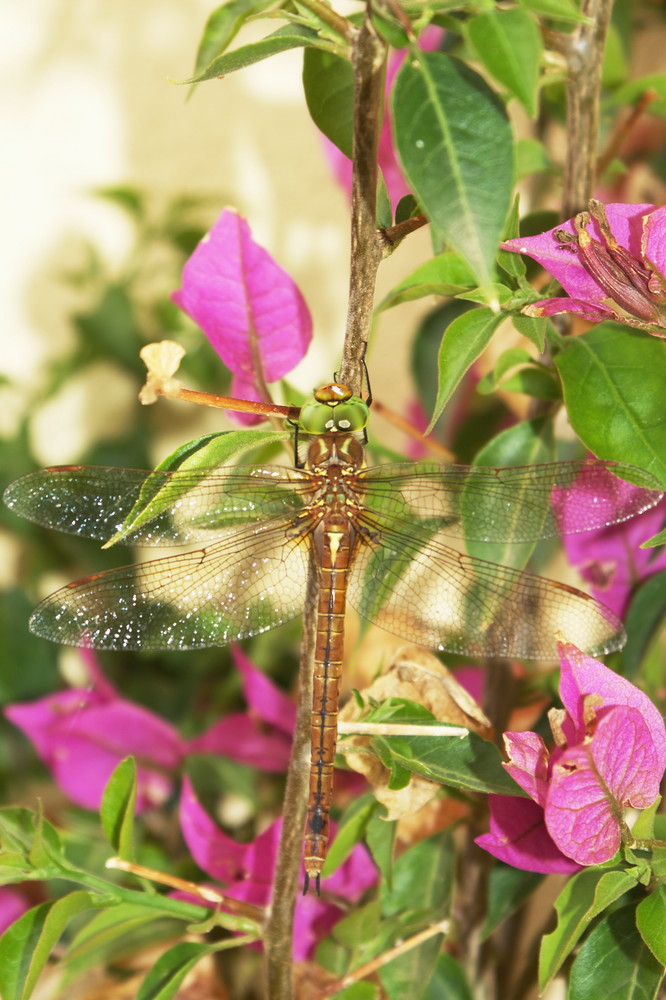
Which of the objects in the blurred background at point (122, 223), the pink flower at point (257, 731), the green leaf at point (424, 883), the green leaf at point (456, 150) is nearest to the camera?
the green leaf at point (456, 150)

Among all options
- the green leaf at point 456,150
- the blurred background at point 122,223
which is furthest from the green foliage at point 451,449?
the blurred background at point 122,223

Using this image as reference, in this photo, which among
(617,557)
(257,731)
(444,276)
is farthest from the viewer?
(257,731)

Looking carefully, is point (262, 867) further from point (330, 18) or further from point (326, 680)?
point (330, 18)

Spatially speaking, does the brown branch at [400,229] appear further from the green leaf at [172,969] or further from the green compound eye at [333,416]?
the green leaf at [172,969]

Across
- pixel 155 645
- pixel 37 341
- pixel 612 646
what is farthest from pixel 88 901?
pixel 37 341

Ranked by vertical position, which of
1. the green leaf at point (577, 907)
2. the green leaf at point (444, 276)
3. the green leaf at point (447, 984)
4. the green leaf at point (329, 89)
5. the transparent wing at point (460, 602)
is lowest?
the green leaf at point (447, 984)

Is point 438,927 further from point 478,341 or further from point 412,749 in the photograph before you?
point 478,341

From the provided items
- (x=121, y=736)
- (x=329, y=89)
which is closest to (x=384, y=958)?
(x=121, y=736)
